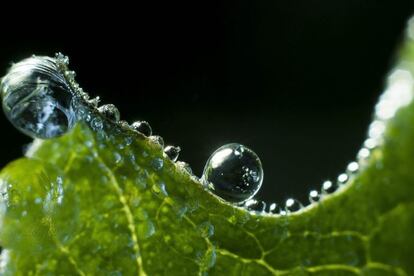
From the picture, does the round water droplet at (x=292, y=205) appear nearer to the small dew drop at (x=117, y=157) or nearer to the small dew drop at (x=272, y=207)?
the small dew drop at (x=272, y=207)

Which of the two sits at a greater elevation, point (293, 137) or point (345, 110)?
point (345, 110)

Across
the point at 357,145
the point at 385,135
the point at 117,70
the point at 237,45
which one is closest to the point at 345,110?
the point at 357,145

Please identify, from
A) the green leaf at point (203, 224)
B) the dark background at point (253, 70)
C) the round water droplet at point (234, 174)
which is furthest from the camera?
the dark background at point (253, 70)

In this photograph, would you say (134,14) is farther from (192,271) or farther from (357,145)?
(192,271)

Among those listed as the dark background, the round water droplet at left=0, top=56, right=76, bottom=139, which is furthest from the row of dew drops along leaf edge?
the dark background

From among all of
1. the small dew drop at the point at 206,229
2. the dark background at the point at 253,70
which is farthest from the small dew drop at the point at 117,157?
the dark background at the point at 253,70

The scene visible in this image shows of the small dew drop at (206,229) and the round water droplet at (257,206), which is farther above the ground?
the round water droplet at (257,206)

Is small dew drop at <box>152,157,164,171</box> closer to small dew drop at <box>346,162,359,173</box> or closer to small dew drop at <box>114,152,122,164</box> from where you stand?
small dew drop at <box>114,152,122,164</box>
